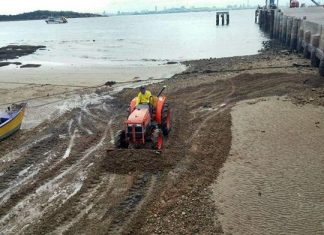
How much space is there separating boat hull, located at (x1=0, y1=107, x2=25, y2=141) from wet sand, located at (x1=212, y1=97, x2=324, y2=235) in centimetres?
775

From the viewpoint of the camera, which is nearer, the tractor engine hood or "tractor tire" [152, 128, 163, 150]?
the tractor engine hood

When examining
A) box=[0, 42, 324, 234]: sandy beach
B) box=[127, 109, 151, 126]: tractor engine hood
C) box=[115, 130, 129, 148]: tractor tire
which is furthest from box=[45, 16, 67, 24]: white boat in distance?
box=[115, 130, 129, 148]: tractor tire

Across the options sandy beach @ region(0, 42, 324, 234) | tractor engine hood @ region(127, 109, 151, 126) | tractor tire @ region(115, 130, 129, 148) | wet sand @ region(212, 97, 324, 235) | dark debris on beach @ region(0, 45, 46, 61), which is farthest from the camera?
dark debris on beach @ region(0, 45, 46, 61)

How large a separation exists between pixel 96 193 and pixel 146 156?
1.94 metres

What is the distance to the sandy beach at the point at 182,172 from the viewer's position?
26.1 ft

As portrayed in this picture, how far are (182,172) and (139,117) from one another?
6.90 ft

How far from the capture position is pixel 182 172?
1005 centimetres

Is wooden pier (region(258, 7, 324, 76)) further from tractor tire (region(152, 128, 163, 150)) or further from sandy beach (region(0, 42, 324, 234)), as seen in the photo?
tractor tire (region(152, 128, 163, 150))

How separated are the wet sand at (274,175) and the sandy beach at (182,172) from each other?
0.03 metres

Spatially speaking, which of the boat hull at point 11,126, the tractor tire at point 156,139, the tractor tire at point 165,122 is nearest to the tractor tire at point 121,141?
the tractor tire at point 156,139

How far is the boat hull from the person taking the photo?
43.4ft

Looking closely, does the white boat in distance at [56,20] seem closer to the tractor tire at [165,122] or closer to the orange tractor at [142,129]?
the tractor tire at [165,122]

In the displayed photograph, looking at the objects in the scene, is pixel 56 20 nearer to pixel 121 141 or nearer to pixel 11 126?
pixel 11 126

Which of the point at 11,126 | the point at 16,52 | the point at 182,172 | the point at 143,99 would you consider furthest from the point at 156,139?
the point at 16,52
